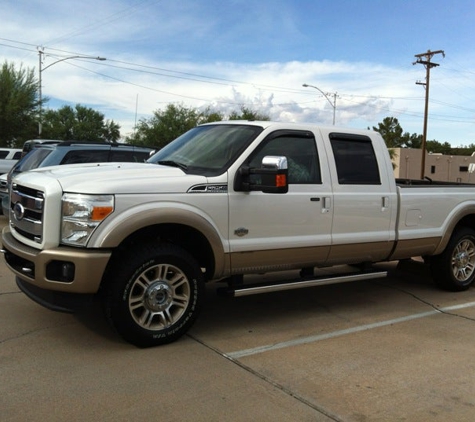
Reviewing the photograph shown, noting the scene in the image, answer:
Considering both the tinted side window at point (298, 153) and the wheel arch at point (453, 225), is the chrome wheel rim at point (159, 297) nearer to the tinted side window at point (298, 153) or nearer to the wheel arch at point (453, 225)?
the tinted side window at point (298, 153)

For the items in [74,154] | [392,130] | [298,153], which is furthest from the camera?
[392,130]

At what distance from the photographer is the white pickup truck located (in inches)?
161

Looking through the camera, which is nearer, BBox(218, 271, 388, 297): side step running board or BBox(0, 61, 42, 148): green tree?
BBox(218, 271, 388, 297): side step running board

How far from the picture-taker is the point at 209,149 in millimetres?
→ 5180

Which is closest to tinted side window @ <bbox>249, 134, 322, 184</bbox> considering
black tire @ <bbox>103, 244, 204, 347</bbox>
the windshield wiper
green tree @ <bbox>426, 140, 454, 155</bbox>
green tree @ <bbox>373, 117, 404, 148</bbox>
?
the windshield wiper

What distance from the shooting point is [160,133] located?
4609 cm

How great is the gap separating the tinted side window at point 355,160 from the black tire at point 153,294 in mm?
2048

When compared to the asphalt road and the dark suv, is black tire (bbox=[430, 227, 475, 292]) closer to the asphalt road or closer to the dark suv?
the asphalt road

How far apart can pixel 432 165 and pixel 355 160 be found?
63440 millimetres

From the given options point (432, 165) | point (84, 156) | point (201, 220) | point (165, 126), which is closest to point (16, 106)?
point (165, 126)

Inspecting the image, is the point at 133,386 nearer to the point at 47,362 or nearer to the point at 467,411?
the point at 47,362

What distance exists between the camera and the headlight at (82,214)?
4039mm

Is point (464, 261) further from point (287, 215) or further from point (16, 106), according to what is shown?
point (16, 106)

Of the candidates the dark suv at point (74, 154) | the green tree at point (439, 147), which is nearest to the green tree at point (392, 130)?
the green tree at point (439, 147)
